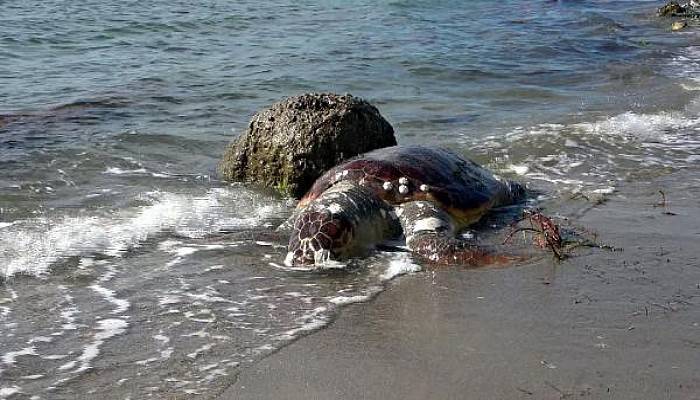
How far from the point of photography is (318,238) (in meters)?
4.63

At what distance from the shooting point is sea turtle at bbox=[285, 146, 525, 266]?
15.3 ft

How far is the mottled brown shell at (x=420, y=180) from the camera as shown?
530 cm

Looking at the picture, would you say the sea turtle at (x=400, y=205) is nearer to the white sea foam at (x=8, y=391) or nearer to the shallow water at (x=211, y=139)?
the shallow water at (x=211, y=139)

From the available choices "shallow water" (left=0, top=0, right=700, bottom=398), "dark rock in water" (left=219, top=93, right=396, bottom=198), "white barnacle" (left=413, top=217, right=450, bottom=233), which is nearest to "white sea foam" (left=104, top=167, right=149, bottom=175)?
"shallow water" (left=0, top=0, right=700, bottom=398)

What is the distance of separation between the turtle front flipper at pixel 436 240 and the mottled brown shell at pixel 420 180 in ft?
0.33

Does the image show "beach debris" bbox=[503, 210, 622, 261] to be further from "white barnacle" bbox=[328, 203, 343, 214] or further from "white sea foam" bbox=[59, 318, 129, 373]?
"white sea foam" bbox=[59, 318, 129, 373]

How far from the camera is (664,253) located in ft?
14.9

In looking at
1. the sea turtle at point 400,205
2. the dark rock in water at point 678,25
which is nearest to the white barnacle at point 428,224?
the sea turtle at point 400,205

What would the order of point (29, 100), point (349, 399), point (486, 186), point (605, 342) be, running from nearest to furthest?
point (349, 399) → point (605, 342) → point (486, 186) → point (29, 100)

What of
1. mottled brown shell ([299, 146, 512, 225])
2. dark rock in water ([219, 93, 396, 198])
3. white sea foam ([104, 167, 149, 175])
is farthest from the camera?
white sea foam ([104, 167, 149, 175])

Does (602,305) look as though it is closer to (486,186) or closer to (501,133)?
(486,186)

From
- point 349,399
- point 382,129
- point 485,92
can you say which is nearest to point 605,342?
point 349,399

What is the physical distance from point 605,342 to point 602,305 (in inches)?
18.1

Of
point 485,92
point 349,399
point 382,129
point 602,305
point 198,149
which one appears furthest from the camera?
point 485,92
